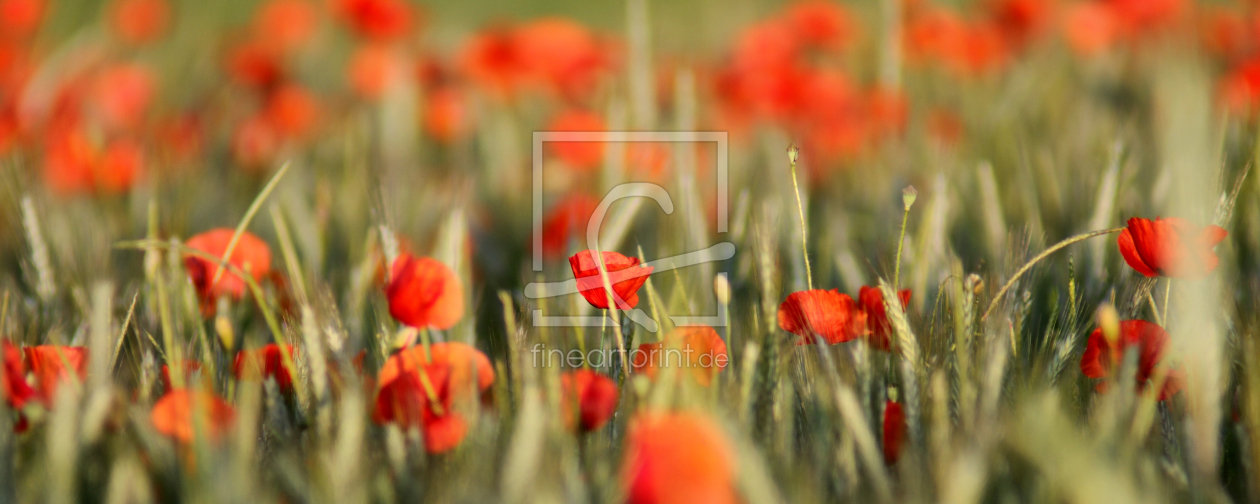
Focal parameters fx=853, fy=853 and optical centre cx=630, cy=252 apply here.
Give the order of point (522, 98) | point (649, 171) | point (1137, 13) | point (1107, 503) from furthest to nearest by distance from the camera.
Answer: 1. point (522, 98)
2. point (1137, 13)
3. point (649, 171)
4. point (1107, 503)

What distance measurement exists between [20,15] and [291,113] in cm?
70

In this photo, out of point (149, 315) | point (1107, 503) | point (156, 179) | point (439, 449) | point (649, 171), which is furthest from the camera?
point (649, 171)

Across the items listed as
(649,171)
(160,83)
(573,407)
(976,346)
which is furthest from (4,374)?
(160,83)

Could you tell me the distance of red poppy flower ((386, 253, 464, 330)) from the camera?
56 centimetres

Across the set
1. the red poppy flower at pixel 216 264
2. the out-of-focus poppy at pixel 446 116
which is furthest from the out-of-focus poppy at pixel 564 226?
the out-of-focus poppy at pixel 446 116

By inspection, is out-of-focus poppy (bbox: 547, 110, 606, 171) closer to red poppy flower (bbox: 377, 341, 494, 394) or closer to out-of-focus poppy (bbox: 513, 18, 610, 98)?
out-of-focus poppy (bbox: 513, 18, 610, 98)

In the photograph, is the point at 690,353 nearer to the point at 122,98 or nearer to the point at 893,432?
the point at 893,432

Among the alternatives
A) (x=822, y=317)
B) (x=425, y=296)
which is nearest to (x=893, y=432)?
(x=822, y=317)

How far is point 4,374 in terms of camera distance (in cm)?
48

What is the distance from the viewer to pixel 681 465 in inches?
14.1

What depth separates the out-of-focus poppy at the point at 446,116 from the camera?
149 centimetres

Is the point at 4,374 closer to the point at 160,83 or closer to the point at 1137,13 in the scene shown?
the point at 160,83

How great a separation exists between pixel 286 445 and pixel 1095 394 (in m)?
0.48

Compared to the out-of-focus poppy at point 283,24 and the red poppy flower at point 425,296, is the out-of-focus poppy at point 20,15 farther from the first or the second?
the red poppy flower at point 425,296
